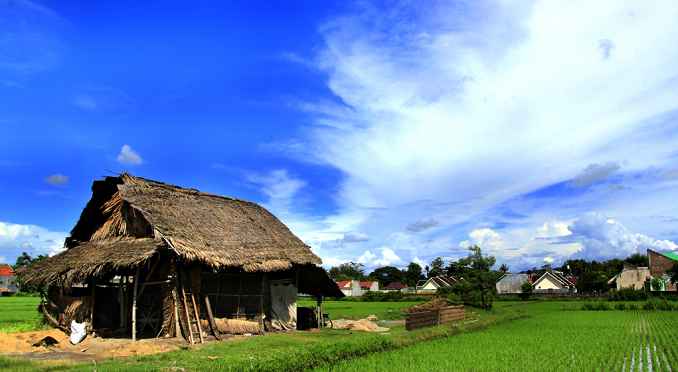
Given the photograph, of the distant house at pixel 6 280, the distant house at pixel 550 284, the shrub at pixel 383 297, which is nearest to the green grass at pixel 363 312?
the shrub at pixel 383 297

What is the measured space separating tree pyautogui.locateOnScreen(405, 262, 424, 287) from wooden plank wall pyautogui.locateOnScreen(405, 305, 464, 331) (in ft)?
301

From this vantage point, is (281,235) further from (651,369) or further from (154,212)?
(651,369)

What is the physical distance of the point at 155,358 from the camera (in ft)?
41.1

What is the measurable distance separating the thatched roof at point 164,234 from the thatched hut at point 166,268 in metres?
0.04

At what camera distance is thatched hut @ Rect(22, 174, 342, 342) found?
17.4 meters

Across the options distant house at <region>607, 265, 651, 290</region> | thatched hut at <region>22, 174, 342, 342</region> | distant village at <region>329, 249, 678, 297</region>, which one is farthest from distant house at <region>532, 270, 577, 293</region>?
thatched hut at <region>22, 174, 342, 342</region>

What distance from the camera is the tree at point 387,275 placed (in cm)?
12150

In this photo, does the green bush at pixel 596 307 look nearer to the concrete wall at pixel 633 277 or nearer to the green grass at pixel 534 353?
the green grass at pixel 534 353

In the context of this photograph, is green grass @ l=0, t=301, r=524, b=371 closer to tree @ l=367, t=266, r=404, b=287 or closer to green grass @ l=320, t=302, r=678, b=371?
green grass @ l=320, t=302, r=678, b=371

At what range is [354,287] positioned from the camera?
8912 cm

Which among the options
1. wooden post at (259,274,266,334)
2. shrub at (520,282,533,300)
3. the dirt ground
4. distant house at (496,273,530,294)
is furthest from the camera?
distant house at (496,273,530,294)

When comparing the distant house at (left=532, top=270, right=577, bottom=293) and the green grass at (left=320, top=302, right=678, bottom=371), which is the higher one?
the green grass at (left=320, top=302, right=678, bottom=371)

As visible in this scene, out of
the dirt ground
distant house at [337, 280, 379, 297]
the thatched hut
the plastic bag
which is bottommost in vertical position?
distant house at [337, 280, 379, 297]

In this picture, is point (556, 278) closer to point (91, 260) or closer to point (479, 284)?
point (479, 284)
